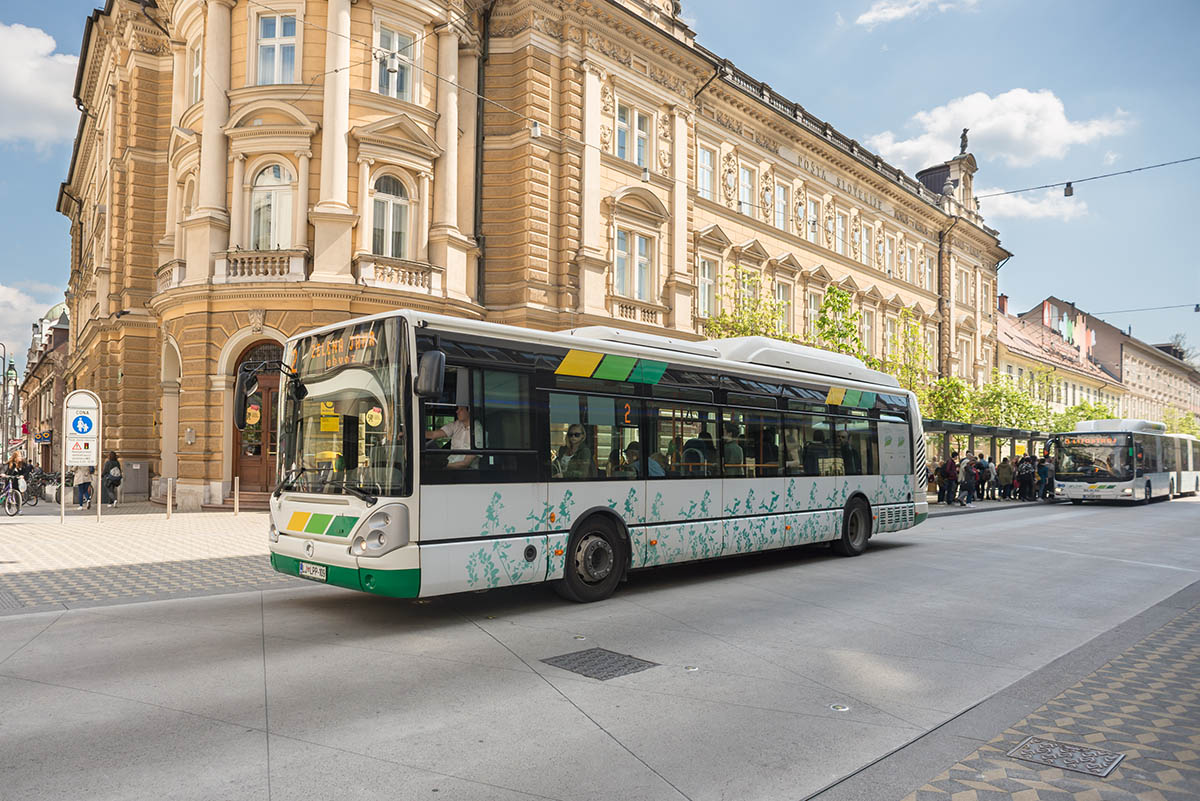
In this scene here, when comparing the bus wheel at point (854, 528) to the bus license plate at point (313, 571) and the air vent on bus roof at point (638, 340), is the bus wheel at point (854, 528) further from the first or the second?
the bus license plate at point (313, 571)

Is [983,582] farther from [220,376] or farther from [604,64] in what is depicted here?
[604,64]

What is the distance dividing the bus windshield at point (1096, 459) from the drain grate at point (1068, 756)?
2802 centimetres

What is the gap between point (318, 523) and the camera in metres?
8.10

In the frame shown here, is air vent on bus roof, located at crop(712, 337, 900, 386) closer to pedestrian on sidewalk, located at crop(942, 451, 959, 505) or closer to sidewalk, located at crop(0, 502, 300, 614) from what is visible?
sidewalk, located at crop(0, 502, 300, 614)

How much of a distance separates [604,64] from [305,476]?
69.4 ft

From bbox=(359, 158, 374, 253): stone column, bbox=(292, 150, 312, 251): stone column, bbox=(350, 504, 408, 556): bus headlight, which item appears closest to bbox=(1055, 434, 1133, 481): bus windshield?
bbox=(359, 158, 374, 253): stone column

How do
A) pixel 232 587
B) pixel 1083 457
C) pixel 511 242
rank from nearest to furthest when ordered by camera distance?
1. pixel 232 587
2. pixel 511 242
3. pixel 1083 457

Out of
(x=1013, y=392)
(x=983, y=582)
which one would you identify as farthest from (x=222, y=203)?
(x=1013, y=392)

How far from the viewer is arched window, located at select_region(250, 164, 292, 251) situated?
Result: 21.5 meters

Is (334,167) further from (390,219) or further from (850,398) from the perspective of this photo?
(850,398)

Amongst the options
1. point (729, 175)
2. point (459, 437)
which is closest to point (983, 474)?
point (729, 175)

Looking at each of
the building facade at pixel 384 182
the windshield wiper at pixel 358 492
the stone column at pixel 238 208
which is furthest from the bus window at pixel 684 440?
the stone column at pixel 238 208

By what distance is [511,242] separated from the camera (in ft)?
80.4

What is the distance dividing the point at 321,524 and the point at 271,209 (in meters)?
15.9
